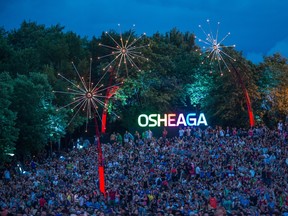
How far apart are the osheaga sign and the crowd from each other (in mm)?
9609

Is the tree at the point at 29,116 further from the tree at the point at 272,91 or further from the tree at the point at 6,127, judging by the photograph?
the tree at the point at 272,91

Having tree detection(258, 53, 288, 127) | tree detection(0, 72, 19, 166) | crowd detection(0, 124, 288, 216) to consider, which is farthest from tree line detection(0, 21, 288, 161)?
crowd detection(0, 124, 288, 216)

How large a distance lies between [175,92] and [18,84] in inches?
714

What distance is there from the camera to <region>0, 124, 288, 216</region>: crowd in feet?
100

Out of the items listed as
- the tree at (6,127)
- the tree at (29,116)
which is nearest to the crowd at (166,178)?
the tree at (6,127)

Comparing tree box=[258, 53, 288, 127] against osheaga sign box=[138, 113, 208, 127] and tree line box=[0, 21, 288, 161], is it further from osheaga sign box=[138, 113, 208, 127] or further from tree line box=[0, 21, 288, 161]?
osheaga sign box=[138, 113, 208, 127]

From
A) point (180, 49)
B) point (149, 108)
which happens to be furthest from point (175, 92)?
point (180, 49)

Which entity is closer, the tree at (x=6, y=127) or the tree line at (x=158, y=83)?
the tree at (x=6, y=127)

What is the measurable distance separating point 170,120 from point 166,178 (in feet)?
66.6

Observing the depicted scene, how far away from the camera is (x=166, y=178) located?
125ft

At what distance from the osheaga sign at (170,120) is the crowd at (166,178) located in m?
9.61

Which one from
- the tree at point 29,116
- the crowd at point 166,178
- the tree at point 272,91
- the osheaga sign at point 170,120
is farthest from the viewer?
the tree at point 272,91

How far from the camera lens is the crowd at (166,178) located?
30.5 metres

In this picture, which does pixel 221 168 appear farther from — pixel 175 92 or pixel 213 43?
pixel 175 92
